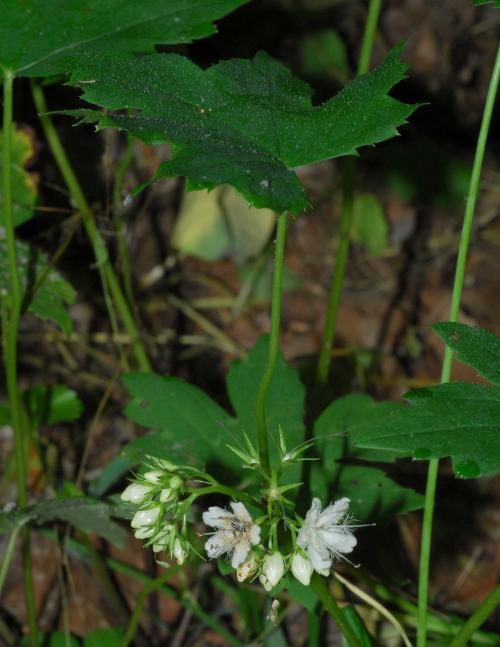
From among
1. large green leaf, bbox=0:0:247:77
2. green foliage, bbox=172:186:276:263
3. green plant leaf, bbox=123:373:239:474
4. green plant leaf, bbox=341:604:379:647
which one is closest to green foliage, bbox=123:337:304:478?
green plant leaf, bbox=123:373:239:474

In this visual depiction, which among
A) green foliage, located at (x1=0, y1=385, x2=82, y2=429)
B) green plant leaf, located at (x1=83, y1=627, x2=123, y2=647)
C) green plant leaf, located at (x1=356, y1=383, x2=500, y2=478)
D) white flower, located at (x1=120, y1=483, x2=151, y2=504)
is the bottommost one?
green plant leaf, located at (x1=83, y1=627, x2=123, y2=647)

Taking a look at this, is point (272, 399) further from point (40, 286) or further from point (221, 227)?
point (221, 227)

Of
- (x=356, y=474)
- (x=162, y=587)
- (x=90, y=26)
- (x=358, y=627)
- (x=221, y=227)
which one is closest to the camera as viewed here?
(x=358, y=627)

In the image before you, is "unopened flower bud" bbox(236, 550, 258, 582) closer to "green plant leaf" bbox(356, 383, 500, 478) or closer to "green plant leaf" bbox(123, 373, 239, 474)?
"green plant leaf" bbox(356, 383, 500, 478)

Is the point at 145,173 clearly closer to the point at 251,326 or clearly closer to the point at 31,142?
the point at 251,326

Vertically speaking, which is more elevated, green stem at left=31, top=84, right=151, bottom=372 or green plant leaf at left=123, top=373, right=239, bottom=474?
green stem at left=31, top=84, right=151, bottom=372

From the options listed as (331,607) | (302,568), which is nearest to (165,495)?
(302,568)

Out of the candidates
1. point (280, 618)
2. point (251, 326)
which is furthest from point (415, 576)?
point (251, 326)
